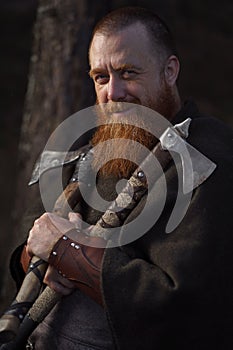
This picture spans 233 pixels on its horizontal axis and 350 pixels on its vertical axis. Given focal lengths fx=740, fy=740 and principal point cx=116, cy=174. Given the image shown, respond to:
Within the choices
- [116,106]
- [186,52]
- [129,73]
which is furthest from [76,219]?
[186,52]

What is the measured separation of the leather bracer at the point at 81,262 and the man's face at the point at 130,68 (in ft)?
1.85

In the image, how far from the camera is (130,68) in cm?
281

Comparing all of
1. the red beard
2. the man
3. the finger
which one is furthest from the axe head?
the finger

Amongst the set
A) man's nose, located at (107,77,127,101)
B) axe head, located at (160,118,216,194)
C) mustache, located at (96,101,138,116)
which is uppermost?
man's nose, located at (107,77,127,101)

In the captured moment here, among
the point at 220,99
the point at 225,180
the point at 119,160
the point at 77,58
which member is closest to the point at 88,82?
the point at 77,58

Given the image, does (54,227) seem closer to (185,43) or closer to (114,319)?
(114,319)

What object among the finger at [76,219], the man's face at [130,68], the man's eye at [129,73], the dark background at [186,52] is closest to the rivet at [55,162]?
the finger at [76,219]

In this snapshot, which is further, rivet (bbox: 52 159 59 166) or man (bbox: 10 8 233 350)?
rivet (bbox: 52 159 59 166)

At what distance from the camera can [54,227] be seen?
2822mm

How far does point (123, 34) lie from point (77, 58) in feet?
5.53

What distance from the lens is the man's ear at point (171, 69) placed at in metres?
2.88

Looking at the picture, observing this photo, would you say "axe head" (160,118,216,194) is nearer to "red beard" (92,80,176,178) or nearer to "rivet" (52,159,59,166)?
"red beard" (92,80,176,178)

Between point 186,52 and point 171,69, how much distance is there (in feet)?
26.2

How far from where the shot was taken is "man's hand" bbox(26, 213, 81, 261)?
9.18 feet
